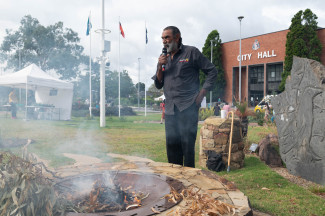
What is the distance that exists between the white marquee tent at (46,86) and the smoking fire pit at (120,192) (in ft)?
27.7

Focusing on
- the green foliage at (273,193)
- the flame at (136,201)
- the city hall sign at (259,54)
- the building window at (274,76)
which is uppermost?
the city hall sign at (259,54)

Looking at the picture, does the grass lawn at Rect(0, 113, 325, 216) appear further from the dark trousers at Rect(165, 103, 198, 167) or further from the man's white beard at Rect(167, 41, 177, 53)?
the man's white beard at Rect(167, 41, 177, 53)

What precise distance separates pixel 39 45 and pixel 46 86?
7.86m

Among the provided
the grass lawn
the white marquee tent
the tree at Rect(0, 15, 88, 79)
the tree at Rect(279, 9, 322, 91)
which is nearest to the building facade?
the tree at Rect(279, 9, 322, 91)

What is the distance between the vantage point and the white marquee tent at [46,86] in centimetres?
944

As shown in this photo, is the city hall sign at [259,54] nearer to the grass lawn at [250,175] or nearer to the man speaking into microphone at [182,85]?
the grass lawn at [250,175]

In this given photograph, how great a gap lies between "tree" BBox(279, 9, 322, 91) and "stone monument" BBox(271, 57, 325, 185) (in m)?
19.8

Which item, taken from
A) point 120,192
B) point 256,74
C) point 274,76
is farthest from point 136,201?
point 256,74

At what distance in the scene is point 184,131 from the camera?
2.65m

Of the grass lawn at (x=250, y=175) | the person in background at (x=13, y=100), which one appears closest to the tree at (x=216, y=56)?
the person in background at (x=13, y=100)

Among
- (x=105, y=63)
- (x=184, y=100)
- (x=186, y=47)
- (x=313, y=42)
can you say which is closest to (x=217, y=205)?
(x=184, y=100)

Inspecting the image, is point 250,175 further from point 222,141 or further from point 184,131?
point 184,131

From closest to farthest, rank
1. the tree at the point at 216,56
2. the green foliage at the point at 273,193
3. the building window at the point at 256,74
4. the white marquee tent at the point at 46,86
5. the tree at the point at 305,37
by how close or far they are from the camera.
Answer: the green foliage at the point at 273,193, the white marquee tent at the point at 46,86, the tree at the point at 305,37, the building window at the point at 256,74, the tree at the point at 216,56

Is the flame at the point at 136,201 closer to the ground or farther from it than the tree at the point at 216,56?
closer to the ground
